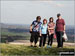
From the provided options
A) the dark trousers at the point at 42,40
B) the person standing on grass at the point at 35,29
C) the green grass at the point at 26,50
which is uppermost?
the person standing on grass at the point at 35,29

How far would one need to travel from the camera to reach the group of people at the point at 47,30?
28.8 ft

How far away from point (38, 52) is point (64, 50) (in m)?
1.11

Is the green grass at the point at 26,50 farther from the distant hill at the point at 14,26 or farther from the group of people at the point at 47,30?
the distant hill at the point at 14,26

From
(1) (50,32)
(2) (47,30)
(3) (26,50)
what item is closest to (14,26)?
(3) (26,50)

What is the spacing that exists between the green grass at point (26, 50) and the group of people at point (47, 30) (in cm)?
22

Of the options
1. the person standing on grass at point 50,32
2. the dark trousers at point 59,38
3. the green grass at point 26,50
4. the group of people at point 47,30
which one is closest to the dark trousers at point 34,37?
the group of people at point 47,30

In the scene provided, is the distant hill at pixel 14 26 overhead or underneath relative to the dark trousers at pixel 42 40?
overhead

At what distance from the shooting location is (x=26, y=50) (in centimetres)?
868

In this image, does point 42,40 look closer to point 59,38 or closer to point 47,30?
point 47,30

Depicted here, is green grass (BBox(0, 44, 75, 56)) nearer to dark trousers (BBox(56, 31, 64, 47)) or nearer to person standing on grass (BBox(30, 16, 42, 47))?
dark trousers (BBox(56, 31, 64, 47))

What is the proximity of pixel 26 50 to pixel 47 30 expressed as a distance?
1.24 metres

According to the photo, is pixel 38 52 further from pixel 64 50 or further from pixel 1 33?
pixel 1 33

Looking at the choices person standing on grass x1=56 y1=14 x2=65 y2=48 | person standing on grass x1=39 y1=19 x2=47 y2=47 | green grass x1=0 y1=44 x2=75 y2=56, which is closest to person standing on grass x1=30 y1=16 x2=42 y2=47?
person standing on grass x1=39 y1=19 x2=47 y2=47

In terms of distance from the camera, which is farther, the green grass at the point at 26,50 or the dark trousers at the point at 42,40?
the dark trousers at the point at 42,40
